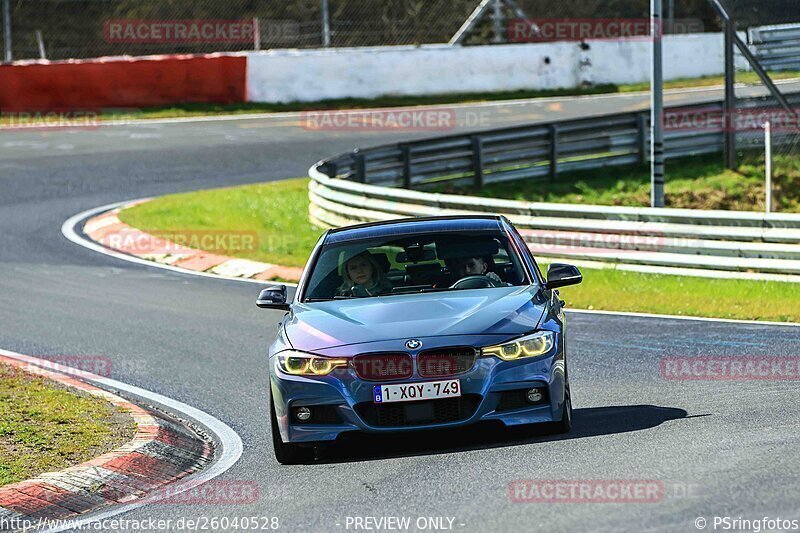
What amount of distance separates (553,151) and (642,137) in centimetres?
223

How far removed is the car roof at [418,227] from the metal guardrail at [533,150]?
539 inches

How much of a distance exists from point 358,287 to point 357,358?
1.22 meters

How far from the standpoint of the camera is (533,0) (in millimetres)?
39656

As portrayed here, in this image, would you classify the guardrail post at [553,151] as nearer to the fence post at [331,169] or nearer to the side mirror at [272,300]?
the fence post at [331,169]

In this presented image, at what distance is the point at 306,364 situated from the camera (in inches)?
320

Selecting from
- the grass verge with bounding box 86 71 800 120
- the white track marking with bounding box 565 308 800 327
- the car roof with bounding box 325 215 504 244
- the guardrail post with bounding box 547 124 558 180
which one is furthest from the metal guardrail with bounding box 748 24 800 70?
the car roof with bounding box 325 215 504 244

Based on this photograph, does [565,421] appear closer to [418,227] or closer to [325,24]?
[418,227]

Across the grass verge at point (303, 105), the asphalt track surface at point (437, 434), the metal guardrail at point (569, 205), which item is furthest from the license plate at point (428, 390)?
the grass verge at point (303, 105)

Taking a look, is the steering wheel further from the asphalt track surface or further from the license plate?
the license plate

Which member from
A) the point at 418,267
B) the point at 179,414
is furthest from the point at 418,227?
the point at 179,414

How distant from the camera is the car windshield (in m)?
9.08

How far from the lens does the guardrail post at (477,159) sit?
2553 centimetres

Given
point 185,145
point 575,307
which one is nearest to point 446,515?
point 575,307

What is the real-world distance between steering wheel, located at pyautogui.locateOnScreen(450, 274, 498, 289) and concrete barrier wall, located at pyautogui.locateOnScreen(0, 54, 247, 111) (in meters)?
25.3
